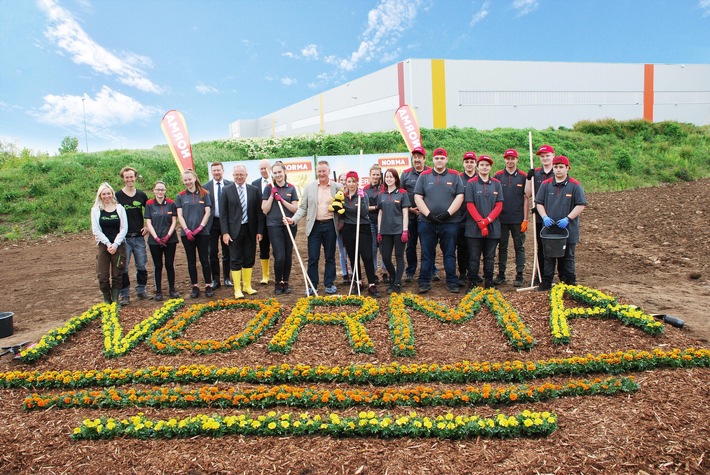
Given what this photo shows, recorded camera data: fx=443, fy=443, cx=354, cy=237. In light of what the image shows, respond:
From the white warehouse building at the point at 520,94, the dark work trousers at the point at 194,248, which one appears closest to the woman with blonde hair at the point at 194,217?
the dark work trousers at the point at 194,248

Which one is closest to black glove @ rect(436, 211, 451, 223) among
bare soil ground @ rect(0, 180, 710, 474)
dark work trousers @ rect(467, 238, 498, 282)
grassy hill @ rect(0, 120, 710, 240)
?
dark work trousers @ rect(467, 238, 498, 282)

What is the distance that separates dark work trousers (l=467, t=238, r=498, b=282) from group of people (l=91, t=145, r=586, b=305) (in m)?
0.01

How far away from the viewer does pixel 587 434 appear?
3.18 metres

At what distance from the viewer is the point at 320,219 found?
21.7 feet

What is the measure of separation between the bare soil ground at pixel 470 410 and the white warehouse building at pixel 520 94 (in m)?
22.2

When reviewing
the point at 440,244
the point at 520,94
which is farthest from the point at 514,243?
the point at 520,94

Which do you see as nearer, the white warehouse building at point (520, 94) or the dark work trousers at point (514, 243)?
the dark work trousers at point (514, 243)

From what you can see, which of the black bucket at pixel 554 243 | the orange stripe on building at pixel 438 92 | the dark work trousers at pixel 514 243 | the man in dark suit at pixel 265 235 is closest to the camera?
the black bucket at pixel 554 243

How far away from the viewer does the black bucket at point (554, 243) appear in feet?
19.4

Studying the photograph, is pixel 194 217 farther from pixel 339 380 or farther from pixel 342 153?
pixel 342 153

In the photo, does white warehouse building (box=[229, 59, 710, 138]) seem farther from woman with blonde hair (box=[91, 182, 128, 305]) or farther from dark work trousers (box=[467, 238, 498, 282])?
woman with blonde hair (box=[91, 182, 128, 305])

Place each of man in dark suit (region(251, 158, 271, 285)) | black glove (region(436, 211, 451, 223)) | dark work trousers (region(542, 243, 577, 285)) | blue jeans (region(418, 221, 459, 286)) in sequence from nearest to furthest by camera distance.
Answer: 1. dark work trousers (region(542, 243, 577, 285))
2. black glove (region(436, 211, 451, 223))
3. blue jeans (region(418, 221, 459, 286))
4. man in dark suit (region(251, 158, 271, 285))

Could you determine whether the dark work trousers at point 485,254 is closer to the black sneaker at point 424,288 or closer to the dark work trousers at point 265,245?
the black sneaker at point 424,288

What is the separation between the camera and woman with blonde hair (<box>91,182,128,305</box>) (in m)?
6.14
